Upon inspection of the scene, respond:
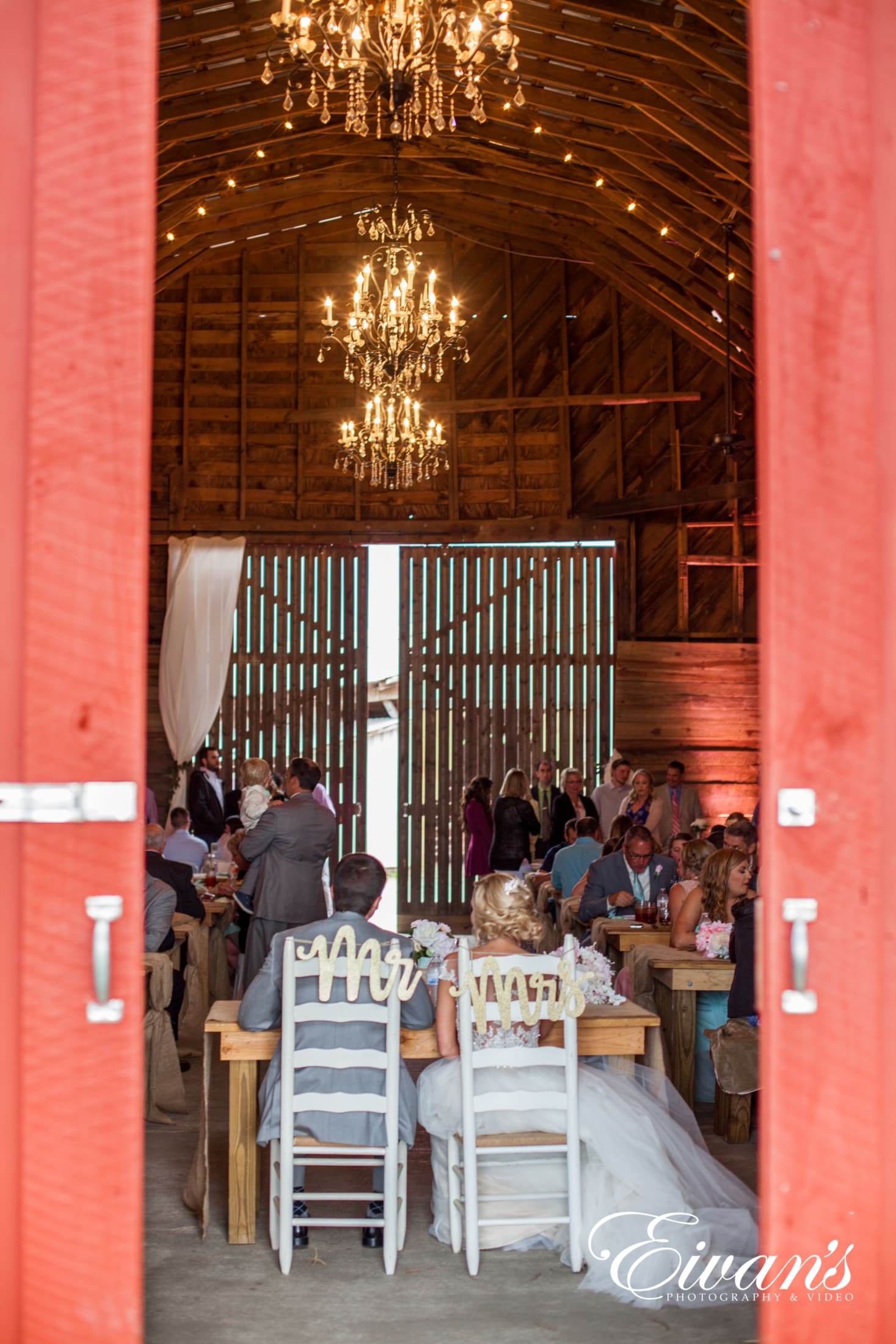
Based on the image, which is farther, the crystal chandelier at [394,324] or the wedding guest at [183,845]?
the crystal chandelier at [394,324]

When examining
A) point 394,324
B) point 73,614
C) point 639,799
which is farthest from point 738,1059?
point 394,324

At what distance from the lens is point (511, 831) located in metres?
10.9

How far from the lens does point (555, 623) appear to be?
45.5ft

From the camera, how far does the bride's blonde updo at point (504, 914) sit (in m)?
4.39

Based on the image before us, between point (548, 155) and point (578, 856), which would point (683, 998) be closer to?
point (578, 856)

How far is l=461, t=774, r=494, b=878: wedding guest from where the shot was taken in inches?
470

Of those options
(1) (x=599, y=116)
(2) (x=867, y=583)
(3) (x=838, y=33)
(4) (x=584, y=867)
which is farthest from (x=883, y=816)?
(1) (x=599, y=116)

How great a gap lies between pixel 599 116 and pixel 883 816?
880cm

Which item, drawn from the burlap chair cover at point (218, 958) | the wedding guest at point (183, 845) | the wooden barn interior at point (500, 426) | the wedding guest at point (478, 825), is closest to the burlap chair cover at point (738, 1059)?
the burlap chair cover at point (218, 958)

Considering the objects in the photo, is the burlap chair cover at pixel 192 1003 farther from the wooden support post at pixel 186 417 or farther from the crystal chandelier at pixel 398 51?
the wooden support post at pixel 186 417

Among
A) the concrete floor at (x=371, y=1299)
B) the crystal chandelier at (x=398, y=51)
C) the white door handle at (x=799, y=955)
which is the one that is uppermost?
the crystal chandelier at (x=398, y=51)

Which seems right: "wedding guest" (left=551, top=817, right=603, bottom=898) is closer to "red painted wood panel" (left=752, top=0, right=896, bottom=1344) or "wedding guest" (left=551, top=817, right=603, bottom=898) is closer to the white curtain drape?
the white curtain drape

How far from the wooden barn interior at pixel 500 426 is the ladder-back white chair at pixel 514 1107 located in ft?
28.9

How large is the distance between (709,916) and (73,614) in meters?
4.11
